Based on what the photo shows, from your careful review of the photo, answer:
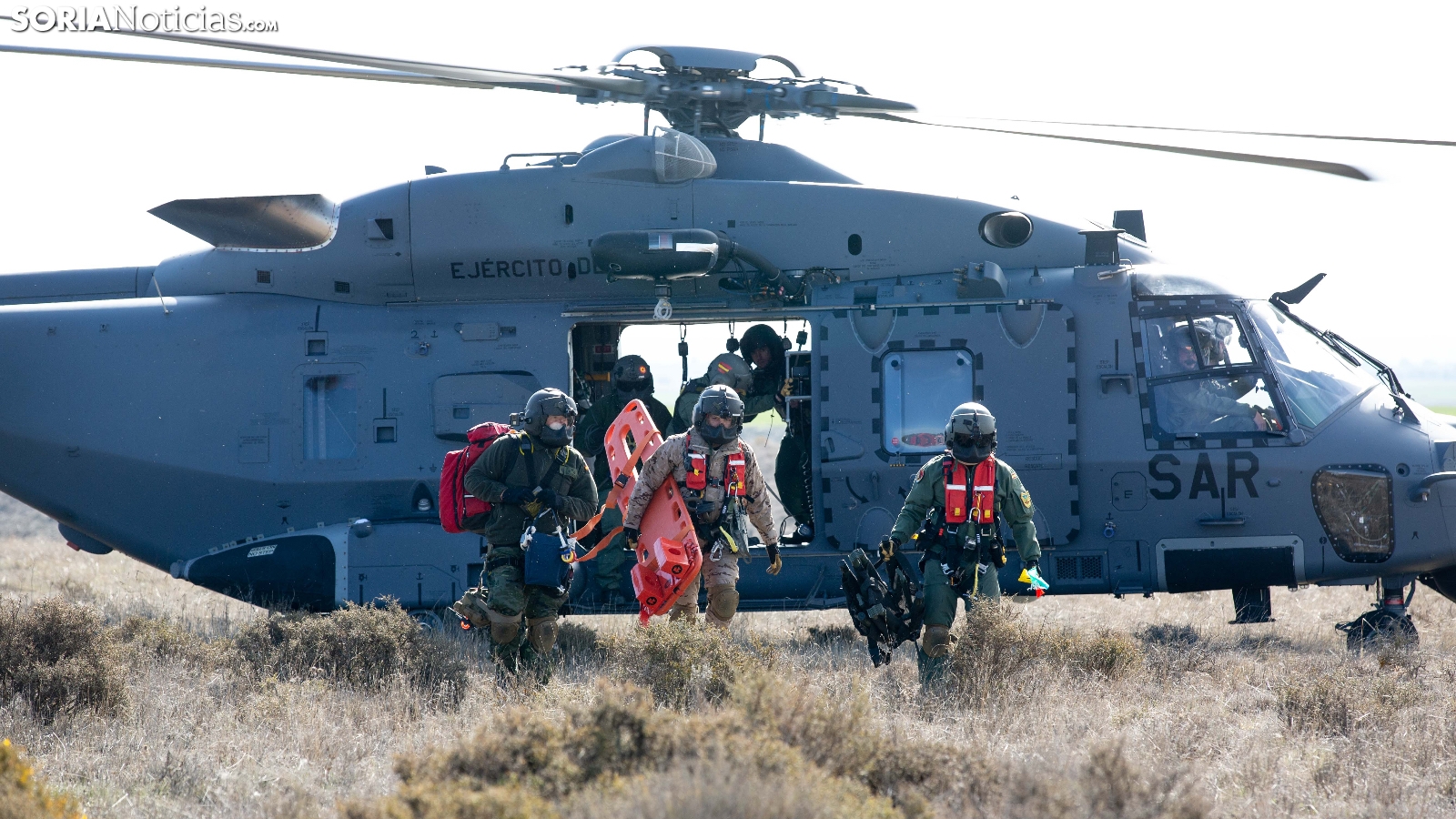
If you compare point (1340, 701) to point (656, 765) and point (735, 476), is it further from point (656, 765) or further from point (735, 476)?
point (656, 765)

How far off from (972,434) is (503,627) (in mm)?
2956

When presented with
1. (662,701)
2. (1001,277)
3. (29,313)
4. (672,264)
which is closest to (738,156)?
(672,264)

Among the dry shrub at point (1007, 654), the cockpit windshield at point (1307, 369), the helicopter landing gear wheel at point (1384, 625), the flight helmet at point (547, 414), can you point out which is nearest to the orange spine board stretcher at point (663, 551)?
the flight helmet at point (547, 414)

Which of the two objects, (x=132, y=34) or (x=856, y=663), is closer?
(x=132, y=34)

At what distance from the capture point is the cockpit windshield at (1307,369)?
8078mm

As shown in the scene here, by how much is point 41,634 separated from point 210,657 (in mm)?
1088

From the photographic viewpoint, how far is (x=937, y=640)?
6.71 metres

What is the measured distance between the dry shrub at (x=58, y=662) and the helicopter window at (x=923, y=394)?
195 inches

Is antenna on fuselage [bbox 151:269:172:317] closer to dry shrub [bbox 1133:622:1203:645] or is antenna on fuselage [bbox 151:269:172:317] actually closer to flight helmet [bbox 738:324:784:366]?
flight helmet [bbox 738:324:784:366]

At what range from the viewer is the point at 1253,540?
796cm

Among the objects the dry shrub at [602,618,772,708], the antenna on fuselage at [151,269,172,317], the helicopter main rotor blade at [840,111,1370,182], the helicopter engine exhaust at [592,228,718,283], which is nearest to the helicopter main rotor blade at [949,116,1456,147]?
Result: the helicopter main rotor blade at [840,111,1370,182]

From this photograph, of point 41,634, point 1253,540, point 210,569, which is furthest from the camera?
point 210,569

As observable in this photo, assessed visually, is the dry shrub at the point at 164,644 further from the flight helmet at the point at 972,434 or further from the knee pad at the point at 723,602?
the flight helmet at the point at 972,434

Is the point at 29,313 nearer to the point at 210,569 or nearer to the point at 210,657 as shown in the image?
the point at 210,569
